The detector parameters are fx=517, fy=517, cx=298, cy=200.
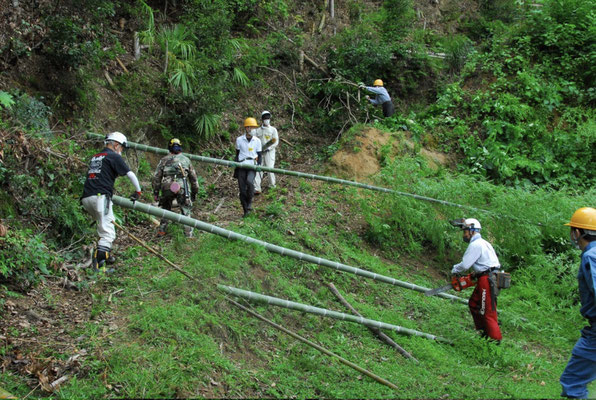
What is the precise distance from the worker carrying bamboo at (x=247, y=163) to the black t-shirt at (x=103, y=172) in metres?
2.81

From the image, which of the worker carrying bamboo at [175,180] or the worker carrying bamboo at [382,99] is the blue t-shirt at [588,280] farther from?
the worker carrying bamboo at [382,99]

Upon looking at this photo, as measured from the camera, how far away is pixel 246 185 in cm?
998

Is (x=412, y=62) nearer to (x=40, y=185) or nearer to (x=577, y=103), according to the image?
(x=577, y=103)

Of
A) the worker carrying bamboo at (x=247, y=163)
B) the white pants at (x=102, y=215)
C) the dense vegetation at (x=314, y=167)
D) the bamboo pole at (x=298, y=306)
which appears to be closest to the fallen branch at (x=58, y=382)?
the dense vegetation at (x=314, y=167)

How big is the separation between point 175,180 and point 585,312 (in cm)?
644

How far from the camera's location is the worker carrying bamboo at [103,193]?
291 inches

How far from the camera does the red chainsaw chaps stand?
779cm

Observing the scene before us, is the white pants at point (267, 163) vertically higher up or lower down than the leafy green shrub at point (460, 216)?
higher up

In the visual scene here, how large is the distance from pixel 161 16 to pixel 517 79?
1095cm

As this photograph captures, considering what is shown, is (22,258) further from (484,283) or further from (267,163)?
(484,283)

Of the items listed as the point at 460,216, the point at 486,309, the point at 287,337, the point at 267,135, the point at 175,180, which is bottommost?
the point at 287,337

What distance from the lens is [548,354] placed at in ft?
26.4

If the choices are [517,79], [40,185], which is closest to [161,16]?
[40,185]

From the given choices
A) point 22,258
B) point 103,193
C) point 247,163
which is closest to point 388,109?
point 247,163
